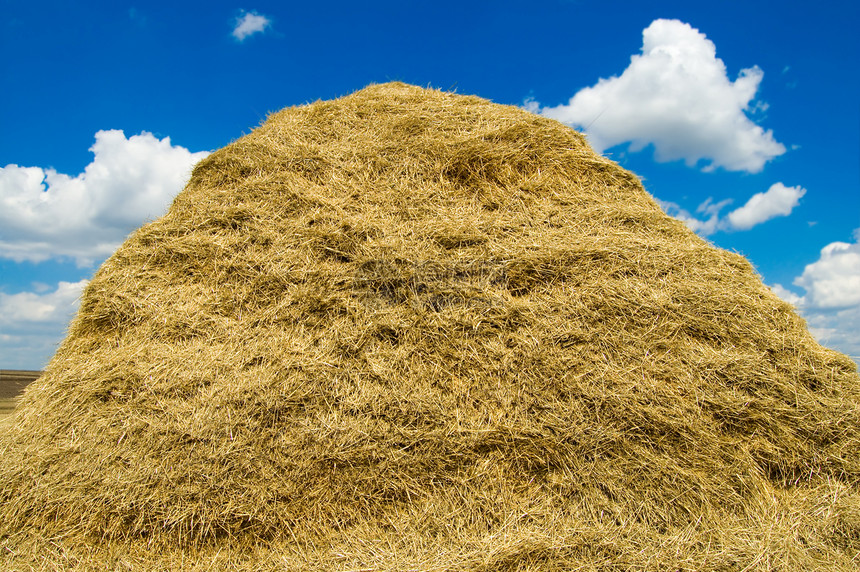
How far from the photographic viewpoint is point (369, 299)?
435 cm

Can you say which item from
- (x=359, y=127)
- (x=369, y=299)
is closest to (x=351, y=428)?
(x=369, y=299)

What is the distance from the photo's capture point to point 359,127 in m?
5.63

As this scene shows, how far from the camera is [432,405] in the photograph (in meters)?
3.92

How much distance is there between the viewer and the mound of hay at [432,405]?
373cm

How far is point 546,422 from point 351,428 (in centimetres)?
146

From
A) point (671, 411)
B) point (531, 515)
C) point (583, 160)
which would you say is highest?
point (583, 160)

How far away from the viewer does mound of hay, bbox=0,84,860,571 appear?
373cm

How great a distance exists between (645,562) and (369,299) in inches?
109

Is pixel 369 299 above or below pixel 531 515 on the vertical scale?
above

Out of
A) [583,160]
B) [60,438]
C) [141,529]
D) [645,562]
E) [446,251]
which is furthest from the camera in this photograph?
[583,160]

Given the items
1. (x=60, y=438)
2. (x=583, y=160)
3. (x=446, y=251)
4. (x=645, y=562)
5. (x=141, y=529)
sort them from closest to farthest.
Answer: (x=645, y=562)
(x=141, y=529)
(x=60, y=438)
(x=446, y=251)
(x=583, y=160)

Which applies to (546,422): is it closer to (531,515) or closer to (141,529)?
(531,515)

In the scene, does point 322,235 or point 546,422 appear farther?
point 322,235

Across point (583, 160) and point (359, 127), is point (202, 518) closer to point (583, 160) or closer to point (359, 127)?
point (359, 127)
